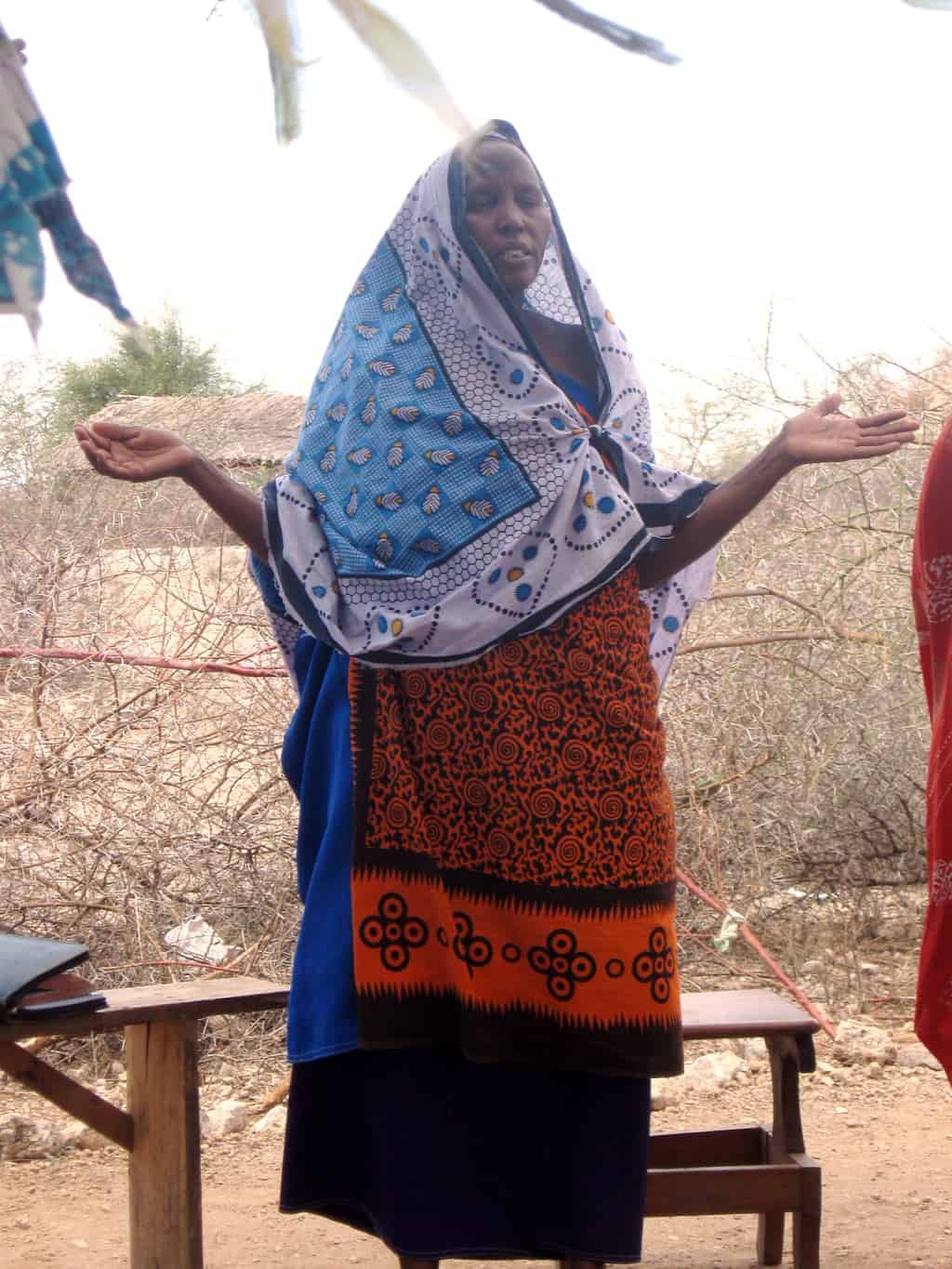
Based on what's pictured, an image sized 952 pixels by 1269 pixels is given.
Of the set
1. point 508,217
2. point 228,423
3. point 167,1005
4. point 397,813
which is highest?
point 508,217

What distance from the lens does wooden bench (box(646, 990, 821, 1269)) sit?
8.45 feet

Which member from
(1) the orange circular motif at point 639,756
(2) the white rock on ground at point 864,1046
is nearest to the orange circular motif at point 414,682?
(1) the orange circular motif at point 639,756

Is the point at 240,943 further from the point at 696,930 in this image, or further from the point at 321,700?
the point at 321,700

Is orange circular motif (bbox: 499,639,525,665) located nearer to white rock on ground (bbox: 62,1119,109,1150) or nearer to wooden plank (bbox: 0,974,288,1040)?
wooden plank (bbox: 0,974,288,1040)

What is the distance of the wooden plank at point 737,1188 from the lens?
8.48 ft

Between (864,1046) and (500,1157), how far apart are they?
7.59 ft

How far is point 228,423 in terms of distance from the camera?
2.85 metres

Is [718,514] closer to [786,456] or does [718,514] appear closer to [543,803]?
[786,456]

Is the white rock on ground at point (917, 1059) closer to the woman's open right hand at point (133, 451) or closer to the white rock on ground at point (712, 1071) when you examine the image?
the white rock on ground at point (712, 1071)

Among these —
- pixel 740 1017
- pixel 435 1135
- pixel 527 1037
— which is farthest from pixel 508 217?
pixel 740 1017

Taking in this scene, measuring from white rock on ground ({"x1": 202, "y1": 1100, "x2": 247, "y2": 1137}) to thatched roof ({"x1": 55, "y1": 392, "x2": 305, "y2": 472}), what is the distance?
1.72 m

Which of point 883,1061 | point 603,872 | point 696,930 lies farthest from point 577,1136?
point 696,930

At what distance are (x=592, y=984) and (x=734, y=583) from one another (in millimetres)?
3046

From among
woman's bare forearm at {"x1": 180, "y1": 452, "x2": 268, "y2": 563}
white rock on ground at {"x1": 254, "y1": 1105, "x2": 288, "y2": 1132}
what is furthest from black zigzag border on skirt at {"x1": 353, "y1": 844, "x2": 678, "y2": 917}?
white rock on ground at {"x1": 254, "y1": 1105, "x2": 288, "y2": 1132}
